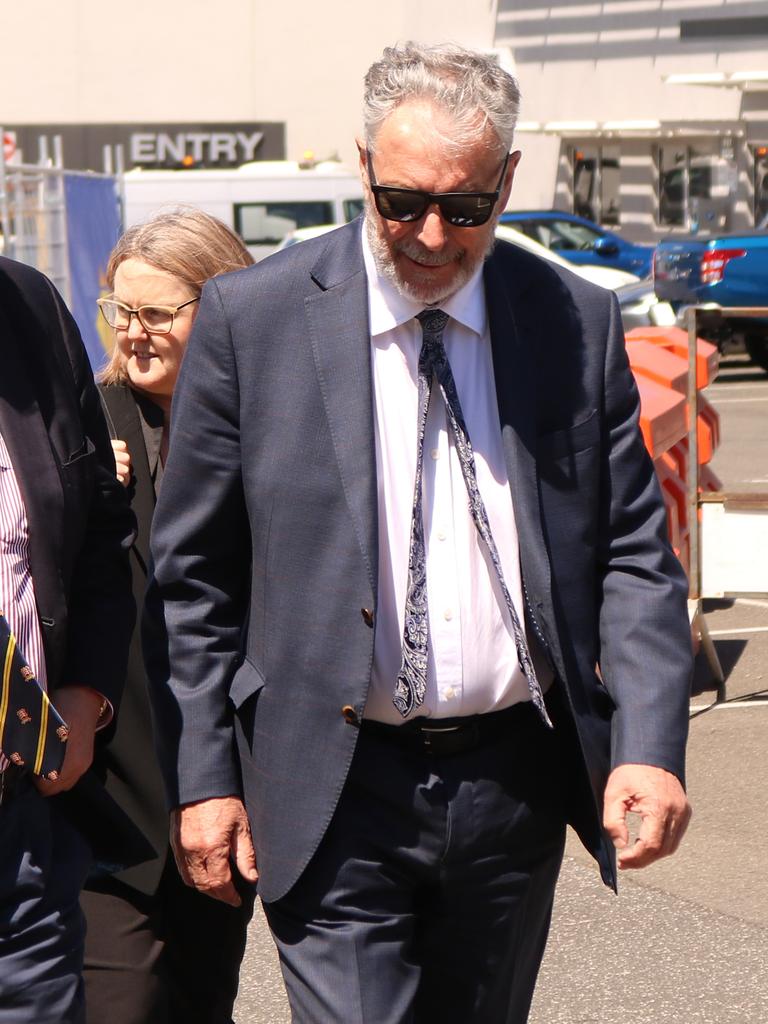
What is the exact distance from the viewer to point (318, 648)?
264 cm

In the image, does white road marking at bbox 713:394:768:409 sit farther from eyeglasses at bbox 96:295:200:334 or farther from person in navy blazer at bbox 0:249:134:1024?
person in navy blazer at bbox 0:249:134:1024

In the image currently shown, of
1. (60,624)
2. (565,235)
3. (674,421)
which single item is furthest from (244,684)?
(565,235)

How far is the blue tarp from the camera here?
13.4m

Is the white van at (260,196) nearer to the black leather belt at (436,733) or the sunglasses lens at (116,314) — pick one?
the sunglasses lens at (116,314)

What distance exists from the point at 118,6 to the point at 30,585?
121ft

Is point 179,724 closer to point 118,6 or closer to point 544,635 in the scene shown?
point 544,635

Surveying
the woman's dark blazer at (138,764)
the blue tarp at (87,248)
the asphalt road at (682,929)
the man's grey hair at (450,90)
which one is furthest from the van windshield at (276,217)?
the man's grey hair at (450,90)

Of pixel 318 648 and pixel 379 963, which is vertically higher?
pixel 318 648

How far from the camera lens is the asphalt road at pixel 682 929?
434 centimetres

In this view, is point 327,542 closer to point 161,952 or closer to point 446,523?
point 446,523

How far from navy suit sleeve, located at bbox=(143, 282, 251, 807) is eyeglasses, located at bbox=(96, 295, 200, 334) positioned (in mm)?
792

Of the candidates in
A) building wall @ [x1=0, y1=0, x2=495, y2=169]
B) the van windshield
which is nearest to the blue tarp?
the van windshield

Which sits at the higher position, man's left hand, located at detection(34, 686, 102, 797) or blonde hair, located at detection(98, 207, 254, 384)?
blonde hair, located at detection(98, 207, 254, 384)

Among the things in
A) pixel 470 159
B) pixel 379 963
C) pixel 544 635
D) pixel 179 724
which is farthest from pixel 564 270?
pixel 379 963
